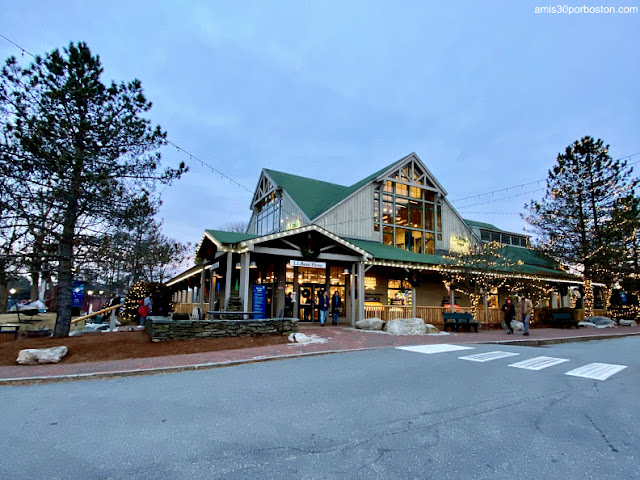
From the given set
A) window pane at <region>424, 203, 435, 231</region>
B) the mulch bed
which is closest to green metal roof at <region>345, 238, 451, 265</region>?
window pane at <region>424, 203, 435, 231</region>

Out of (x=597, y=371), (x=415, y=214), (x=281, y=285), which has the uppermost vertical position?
(x=415, y=214)

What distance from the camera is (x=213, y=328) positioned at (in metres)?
11.4

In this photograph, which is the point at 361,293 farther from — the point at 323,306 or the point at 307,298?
the point at 307,298

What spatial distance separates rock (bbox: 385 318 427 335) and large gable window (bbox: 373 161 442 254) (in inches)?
357

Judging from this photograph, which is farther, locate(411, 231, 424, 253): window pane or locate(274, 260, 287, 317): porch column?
locate(411, 231, 424, 253): window pane

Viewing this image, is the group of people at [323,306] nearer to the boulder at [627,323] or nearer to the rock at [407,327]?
the rock at [407,327]

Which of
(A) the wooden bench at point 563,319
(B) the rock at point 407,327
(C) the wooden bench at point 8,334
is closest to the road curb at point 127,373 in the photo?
(B) the rock at point 407,327

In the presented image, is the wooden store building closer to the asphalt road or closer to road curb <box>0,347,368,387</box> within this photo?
road curb <box>0,347,368,387</box>

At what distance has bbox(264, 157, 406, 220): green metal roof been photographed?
22391mm

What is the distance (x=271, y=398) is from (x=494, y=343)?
9687 mm

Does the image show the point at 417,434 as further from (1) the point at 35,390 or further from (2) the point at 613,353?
(2) the point at 613,353

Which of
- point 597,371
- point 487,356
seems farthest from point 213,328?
point 597,371

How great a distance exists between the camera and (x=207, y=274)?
22.2m

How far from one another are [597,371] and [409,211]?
58.0ft
